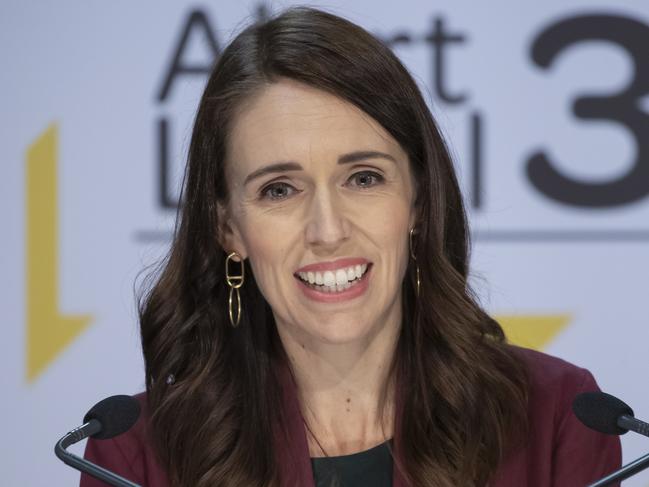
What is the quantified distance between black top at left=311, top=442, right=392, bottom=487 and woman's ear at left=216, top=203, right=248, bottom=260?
1.26 ft

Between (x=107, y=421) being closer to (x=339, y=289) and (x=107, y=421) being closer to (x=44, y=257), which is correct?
(x=339, y=289)

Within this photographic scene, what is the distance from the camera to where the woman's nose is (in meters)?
1.70

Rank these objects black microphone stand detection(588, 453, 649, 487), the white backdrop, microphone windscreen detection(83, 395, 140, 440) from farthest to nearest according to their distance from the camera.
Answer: the white backdrop, microphone windscreen detection(83, 395, 140, 440), black microphone stand detection(588, 453, 649, 487)

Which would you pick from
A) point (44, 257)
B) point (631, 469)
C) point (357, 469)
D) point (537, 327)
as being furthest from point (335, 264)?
point (44, 257)

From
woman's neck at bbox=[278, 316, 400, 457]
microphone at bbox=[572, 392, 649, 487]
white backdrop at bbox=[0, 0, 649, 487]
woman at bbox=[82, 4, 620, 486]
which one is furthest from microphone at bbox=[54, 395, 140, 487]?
white backdrop at bbox=[0, 0, 649, 487]

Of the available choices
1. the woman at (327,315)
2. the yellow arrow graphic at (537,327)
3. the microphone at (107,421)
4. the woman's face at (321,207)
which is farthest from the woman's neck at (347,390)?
the yellow arrow graphic at (537,327)

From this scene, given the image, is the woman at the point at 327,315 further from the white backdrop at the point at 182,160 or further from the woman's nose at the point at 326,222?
the white backdrop at the point at 182,160

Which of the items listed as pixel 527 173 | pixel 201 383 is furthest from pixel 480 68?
pixel 201 383

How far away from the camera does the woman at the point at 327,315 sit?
1745 mm

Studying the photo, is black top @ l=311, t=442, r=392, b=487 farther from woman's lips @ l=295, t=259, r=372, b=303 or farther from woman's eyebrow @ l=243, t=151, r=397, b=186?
woman's eyebrow @ l=243, t=151, r=397, b=186

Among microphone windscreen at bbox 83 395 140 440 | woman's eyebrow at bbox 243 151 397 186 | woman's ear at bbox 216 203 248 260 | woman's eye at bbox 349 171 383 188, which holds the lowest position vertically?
microphone windscreen at bbox 83 395 140 440

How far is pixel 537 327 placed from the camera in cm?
266

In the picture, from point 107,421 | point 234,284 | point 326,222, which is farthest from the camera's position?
point 234,284

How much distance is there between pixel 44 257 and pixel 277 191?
3.66 feet
